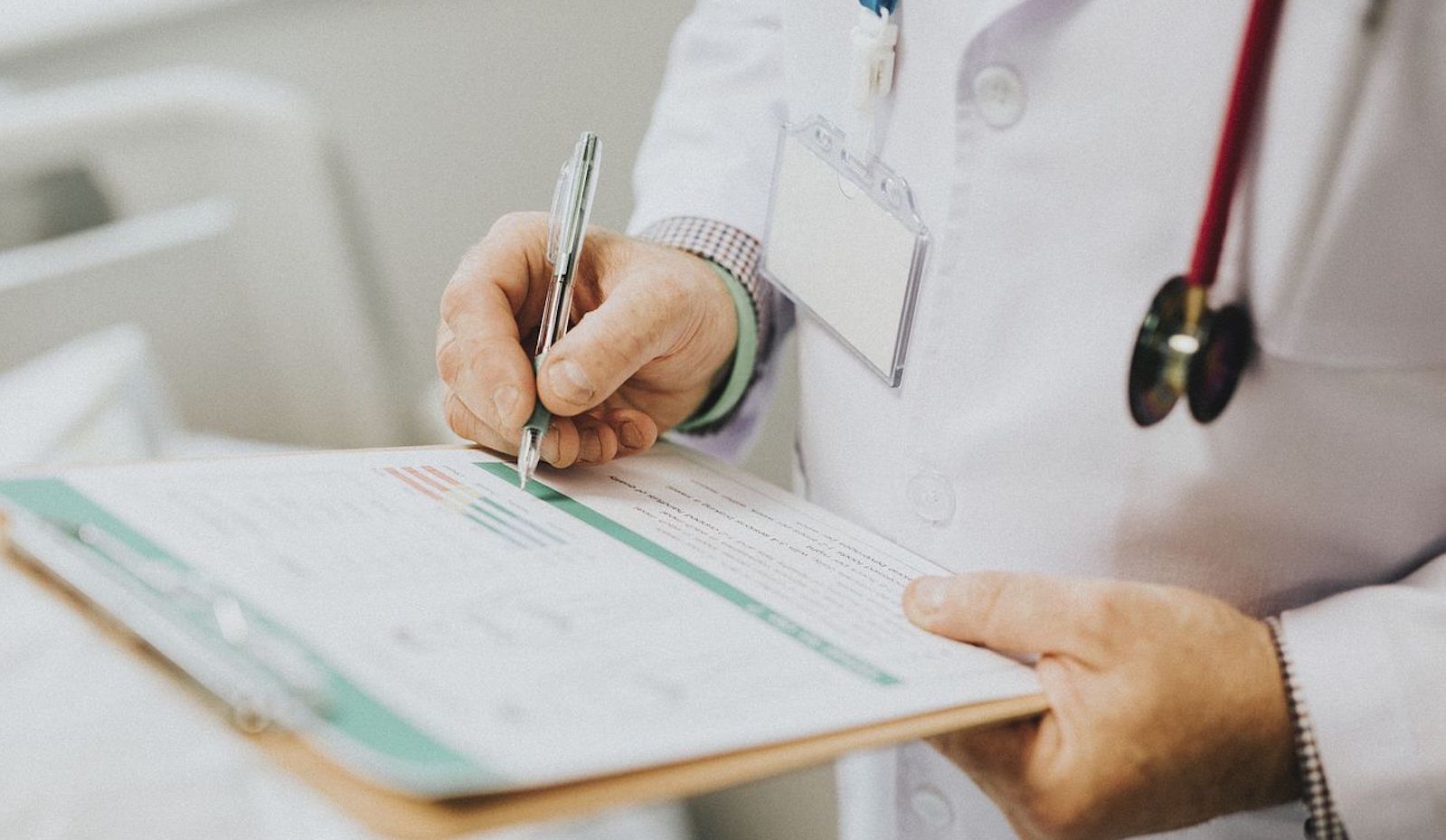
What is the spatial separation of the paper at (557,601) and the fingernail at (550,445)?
0.06 feet

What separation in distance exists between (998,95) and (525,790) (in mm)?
383

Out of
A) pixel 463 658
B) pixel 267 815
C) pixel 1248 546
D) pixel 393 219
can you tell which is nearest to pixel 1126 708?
pixel 1248 546

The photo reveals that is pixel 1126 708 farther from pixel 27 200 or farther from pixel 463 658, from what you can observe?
pixel 27 200

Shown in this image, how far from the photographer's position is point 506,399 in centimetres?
59

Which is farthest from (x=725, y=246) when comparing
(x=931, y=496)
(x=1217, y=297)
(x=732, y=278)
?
(x=1217, y=297)

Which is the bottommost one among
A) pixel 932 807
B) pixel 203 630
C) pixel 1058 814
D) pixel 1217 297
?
pixel 932 807

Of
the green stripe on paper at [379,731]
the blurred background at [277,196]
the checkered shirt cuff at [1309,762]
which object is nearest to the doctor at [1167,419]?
the checkered shirt cuff at [1309,762]

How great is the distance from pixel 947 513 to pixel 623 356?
201 mm

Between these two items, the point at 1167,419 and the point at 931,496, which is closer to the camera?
the point at 1167,419

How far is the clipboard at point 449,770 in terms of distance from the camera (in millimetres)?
325

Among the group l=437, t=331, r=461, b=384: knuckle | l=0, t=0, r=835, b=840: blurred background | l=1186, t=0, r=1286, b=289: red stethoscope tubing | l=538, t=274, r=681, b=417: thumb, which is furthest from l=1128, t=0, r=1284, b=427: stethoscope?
l=0, t=0, r=835, b=840: blurred background

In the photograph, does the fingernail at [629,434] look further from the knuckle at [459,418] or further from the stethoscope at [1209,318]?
the stethoscope at [1209,318]

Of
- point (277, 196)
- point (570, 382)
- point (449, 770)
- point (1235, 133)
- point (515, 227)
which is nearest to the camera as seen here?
point (449, 770)

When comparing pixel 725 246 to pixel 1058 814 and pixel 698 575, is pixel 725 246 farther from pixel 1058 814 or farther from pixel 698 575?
pixel 1058 814
